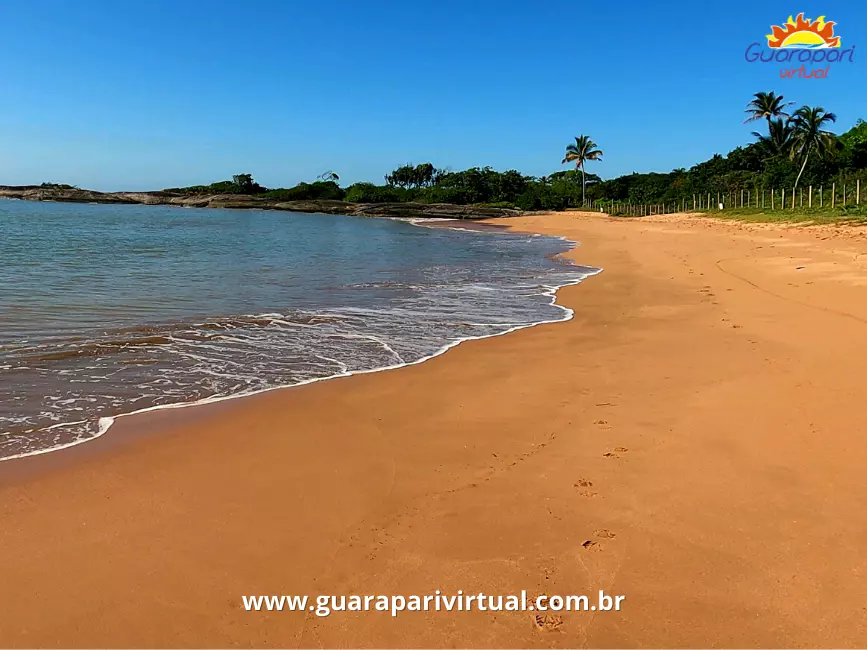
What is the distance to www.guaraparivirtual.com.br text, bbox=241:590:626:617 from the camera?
8.20 ft

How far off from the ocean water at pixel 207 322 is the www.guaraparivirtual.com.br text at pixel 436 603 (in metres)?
2.48

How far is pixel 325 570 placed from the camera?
274cm

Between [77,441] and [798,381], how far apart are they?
5.64 m

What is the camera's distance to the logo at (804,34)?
21.9 meters

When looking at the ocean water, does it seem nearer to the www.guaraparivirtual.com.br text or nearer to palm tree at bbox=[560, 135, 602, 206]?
the www.guaraparivirtual.com.br text

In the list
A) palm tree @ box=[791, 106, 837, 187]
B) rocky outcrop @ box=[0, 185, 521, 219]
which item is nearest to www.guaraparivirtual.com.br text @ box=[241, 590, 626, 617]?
palm tree @ box=[791, 106, 837, 187]

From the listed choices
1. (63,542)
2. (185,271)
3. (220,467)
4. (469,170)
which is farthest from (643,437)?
(469,170)

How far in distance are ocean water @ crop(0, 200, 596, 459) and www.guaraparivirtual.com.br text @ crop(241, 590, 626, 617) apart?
2.48m

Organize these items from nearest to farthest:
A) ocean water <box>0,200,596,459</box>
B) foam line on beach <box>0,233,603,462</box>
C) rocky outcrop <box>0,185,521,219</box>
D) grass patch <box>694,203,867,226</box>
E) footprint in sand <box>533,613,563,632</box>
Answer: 1. footprint in sand <box>533,613,563,632</box>
2. foam line on beach <box>0,233,603,462</box>
3. ocean water <box>0,200,596,459</box>
4. grass patch <box>694,203,867,226</box>
5. rocky outcrop <box>0,185,521,219</box>

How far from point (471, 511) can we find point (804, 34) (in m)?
26.7

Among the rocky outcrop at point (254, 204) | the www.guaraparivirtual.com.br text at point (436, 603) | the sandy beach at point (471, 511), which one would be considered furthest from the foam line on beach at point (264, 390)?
the rocky outcrop at point (254, 204)

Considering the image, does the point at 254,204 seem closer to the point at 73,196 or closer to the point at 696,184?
the point at 73,196

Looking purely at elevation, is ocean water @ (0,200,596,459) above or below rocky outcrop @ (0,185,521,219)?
below

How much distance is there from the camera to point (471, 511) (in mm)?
3217
